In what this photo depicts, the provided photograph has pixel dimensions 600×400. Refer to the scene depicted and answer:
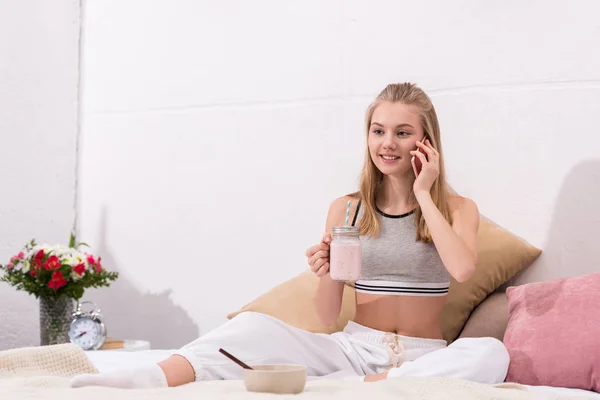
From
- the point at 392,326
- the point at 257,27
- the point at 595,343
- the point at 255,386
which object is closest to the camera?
the point at 255,386

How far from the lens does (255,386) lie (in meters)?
1.71

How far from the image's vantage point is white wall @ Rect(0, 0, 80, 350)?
360cm

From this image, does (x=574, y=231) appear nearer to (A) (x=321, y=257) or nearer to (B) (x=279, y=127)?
(A) (x=321, y=257)

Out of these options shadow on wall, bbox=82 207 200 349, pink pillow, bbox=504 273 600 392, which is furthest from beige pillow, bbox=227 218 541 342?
shadow on wall, bbox=82 207 200 349

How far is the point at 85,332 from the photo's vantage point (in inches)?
126

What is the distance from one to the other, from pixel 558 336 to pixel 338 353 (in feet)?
1.91

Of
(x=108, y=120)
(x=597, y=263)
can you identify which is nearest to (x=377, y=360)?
(x=597, y=263)

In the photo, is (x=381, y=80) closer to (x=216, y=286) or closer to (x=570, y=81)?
(x=570, y=81)

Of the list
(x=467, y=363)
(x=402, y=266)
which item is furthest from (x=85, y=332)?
(x=467, y=363)

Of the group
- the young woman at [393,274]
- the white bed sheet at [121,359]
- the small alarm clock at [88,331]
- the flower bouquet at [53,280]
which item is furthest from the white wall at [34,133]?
the young woman at [393,274]

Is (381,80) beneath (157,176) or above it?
above

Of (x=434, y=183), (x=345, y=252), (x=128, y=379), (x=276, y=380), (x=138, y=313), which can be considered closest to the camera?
(x=276, y=380)

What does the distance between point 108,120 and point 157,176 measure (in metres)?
0.37

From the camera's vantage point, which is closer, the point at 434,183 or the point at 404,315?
the point at 404,315
